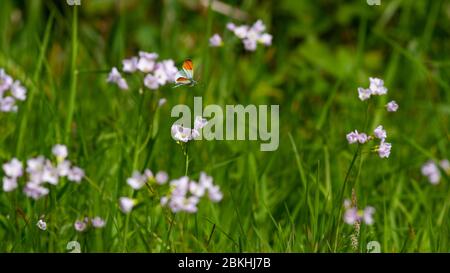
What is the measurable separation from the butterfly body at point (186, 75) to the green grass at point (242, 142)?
190mm

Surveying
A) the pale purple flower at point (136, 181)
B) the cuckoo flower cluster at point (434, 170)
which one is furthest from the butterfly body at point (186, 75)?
the cuckoo flower cluster at point (434, 170)

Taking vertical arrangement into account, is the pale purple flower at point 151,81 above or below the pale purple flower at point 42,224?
above

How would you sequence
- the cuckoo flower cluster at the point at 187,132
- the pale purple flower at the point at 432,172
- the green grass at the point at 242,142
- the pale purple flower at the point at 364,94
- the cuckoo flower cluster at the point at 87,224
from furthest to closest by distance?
the pale purple flower at the point at 432,172 → the green grass at the point at 242,142 → the cuckoo flower cluster at the point at 87,224 → the pale purple flower at the point at 364,94 → the cuckoo flower cluster at the point at 187,132

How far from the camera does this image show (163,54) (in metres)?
3.14

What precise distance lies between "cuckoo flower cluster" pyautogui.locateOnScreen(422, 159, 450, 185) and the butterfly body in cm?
102

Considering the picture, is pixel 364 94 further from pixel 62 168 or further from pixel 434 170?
pixel 434 170

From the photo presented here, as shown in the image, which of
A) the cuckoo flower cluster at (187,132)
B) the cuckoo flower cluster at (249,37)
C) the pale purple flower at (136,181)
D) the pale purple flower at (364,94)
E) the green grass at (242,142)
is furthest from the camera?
the cuckoo flower cluster at (249,37)

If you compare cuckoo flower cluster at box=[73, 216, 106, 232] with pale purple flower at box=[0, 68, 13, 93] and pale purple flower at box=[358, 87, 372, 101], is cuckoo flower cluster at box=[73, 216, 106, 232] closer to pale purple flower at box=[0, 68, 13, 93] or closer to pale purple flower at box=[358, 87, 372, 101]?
pale purple flower at box=[0, 68, 13, 93]

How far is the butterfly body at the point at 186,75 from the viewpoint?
172 cm

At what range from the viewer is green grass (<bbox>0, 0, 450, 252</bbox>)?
1.92m

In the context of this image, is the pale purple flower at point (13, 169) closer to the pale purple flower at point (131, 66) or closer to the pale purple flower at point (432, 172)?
the pale purple flower at point (131, 66)

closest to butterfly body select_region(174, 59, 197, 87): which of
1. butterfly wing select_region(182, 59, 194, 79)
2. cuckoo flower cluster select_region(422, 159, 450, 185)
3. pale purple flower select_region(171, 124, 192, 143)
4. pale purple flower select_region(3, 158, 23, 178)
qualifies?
butterfly wing select_region(182, 59, 194, 79)

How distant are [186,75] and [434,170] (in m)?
1.11
